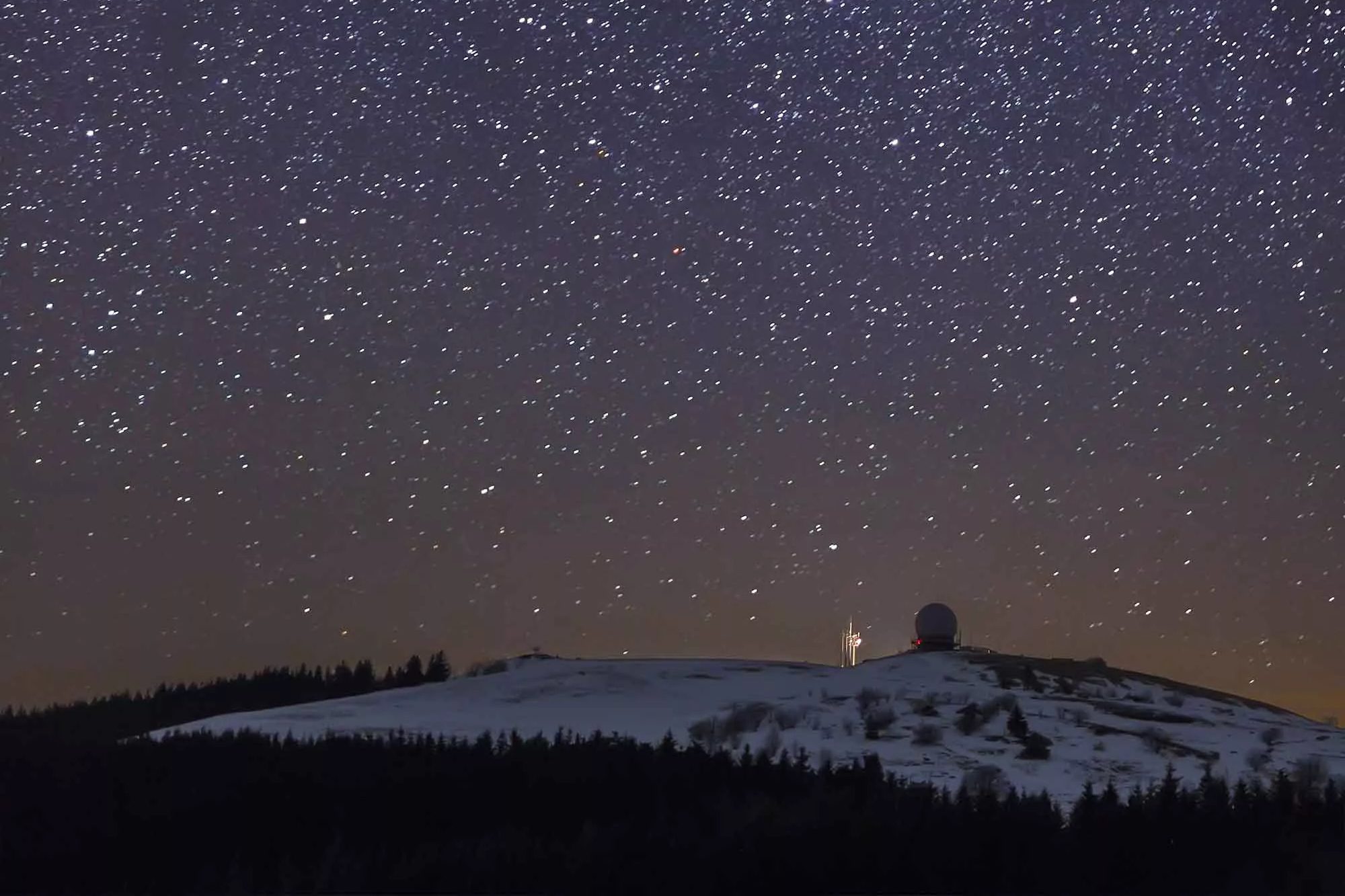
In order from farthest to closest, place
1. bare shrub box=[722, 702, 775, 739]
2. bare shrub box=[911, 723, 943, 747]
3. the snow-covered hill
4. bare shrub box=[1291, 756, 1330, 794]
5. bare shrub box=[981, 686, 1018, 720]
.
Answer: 1. bare shrub box=[981, 686, 1018, 720]
2. bare shrub box=[722, 702, 775, 739]
3. bare shrub box=[911, 723, 943, 747]
4. the snow-covered hill
5. bare shrub box=[1291, 756, 1330, 794]

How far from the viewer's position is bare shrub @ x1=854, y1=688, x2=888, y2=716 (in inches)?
867

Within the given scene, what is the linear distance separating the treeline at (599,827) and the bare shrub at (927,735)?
231 cm

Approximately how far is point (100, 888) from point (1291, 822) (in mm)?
11146

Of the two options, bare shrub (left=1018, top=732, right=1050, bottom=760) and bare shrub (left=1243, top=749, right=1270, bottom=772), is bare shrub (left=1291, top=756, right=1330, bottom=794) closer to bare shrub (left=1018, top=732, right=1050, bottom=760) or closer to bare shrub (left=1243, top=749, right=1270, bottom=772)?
bare shrub (left=1243, top=749, right=1270, bottom=772)

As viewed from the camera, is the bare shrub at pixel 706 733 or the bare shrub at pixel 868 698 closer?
the bare shrub at pixel 706 733

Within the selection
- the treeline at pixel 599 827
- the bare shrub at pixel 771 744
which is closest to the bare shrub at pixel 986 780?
the treeline at pixel 599 827

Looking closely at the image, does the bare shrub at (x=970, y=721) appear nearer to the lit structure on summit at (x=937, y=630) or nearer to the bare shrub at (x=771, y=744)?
the bare shrub at (x=771, y=744)

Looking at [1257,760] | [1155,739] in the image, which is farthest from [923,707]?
[1257,760]

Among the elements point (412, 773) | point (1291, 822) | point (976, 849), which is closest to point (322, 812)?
point (412, 773)

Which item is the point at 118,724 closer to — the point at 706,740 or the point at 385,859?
the point at 706,740

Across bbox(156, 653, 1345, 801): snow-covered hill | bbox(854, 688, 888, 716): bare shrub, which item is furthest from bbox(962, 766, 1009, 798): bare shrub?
bbox(854, 688, 888, 716): bare shrub

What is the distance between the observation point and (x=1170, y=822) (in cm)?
1412

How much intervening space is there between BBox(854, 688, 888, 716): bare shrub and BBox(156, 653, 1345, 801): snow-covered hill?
0.05 m

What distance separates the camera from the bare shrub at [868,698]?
72.2 ft
